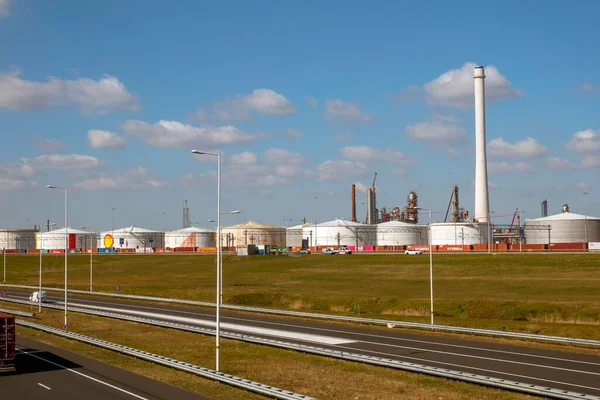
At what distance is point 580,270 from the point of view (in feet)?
324

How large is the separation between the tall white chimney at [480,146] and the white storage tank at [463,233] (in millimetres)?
10935

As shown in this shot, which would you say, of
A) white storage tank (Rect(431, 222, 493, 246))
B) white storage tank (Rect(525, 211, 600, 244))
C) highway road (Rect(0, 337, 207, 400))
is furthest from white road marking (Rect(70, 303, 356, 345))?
white storage tank (Rect(525, 211, 600, 244))

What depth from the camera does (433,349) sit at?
42.8 meters

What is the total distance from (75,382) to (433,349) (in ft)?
75.4

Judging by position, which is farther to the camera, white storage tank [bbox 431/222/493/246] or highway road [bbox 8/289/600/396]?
white storage tank [bbox 431/222/493/246]

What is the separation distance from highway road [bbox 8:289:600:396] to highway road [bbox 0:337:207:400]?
8.80 m

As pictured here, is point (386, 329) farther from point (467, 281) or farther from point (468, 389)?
point (467, 281)

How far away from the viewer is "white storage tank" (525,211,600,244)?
181750mm

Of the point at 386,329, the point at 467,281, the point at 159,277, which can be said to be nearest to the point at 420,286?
the point at 467,281

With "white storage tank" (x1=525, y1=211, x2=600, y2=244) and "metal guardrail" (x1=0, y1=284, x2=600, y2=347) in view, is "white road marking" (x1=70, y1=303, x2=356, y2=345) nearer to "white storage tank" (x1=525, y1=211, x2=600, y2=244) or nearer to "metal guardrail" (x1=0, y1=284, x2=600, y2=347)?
"metal guardrail" (x1=0, y1=284, x2=600, y2=347)

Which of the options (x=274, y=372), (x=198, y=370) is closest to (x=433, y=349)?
(x=274, y=372)

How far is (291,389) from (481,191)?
457 feet

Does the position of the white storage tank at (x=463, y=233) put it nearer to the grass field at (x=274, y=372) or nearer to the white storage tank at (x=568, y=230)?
the white storage tank at (x=568, y=230)

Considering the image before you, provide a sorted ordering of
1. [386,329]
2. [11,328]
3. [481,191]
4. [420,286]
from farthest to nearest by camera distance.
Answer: [481,191], [420,286], [386,329], [11,328]
